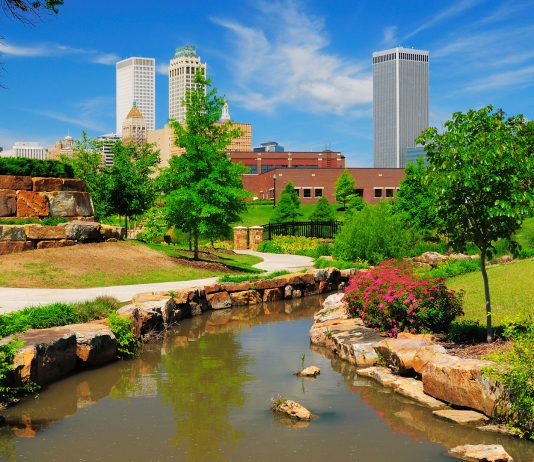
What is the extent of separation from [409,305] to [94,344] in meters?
5.53

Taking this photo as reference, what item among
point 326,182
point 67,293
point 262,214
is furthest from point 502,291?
point 326,182

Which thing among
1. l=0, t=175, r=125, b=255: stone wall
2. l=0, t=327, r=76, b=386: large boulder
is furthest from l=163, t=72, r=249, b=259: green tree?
l=0, t=327, r=76, b=386: large boulder

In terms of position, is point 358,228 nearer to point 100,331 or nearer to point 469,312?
point 469,312

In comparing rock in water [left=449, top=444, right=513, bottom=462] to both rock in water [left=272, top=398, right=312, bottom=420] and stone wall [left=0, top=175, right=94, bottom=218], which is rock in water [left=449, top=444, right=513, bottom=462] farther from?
stone wall [left=0, top=175, right=94, bottom=218]

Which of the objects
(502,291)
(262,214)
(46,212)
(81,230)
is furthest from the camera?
(262,214)

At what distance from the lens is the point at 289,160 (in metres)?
118

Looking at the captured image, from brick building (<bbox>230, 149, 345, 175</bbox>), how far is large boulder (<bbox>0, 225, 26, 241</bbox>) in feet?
303

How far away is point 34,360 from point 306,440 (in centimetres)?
408

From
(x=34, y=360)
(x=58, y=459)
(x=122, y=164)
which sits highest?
(x=122, y=164)

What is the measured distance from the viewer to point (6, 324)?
925 cm

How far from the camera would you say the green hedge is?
900 inches

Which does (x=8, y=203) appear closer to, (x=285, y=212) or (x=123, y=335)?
(x=123, y=335)

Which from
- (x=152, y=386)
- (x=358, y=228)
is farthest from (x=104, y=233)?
(x=152, y=386)

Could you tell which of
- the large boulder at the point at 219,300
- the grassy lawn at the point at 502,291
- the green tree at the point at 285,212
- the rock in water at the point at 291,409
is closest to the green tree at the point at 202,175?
the large boulder at the point at 219,300
